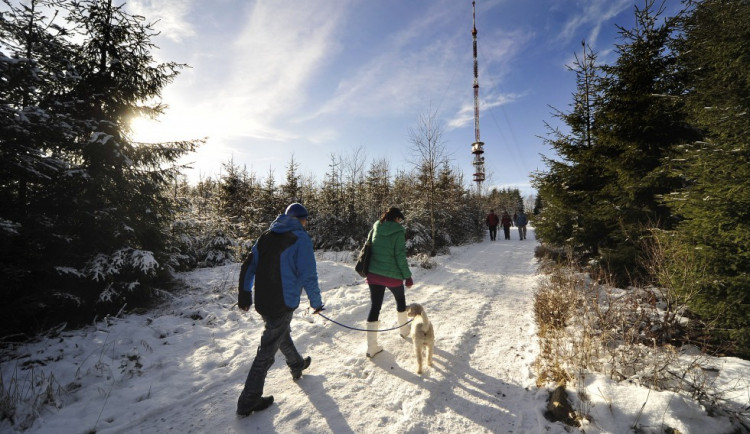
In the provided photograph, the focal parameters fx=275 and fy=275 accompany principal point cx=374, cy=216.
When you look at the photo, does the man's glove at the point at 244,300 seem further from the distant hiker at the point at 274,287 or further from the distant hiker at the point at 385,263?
the distant hiker at the point at 385,263

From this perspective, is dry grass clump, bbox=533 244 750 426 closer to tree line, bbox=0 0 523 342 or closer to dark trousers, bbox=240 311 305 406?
dark trousers, bbox=240 311 305 406

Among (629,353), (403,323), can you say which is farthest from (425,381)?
(629,353)

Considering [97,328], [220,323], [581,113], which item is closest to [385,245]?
[220,323]

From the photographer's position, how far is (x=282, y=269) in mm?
3062

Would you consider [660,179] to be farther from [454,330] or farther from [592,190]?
[454,330]

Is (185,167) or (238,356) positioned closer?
(238,356)

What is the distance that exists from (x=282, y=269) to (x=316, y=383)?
1625 mm

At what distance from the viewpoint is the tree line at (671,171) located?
3.46 meters

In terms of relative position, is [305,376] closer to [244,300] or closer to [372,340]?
[372,340]

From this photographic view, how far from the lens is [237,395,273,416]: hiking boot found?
9.61 feet

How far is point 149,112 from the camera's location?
21.7ft

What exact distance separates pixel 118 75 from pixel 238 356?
681 cm

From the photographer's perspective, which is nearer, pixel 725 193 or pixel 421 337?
pixel 725 193

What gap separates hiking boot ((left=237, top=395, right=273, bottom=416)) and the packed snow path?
0.06m
